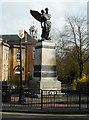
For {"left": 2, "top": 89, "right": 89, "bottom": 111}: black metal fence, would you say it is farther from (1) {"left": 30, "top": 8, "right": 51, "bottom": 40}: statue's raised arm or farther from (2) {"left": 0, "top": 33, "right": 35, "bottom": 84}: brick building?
(2) {"left": 0, "top": 33, "right": 35, "bottom": 84}: brick building

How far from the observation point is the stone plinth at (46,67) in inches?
947

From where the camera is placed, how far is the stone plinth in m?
24.0

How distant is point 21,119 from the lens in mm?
13328

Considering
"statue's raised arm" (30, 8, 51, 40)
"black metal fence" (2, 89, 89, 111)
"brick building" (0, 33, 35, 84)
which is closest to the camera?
"black metal fence" (2, 89, 89, 111)

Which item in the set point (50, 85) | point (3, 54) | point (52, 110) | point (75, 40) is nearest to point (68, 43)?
point (75, 40)

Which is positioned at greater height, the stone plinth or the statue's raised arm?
the statue's raised arm

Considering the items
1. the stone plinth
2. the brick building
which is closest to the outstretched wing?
the stone plinth

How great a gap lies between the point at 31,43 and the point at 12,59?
241 inches

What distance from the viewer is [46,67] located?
80.1ft

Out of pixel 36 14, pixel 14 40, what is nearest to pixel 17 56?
pixel 14 40

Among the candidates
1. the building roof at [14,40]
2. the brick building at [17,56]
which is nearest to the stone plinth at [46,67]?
the brick building at [17,56]

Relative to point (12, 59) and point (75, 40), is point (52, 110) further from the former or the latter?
point (12, 59)

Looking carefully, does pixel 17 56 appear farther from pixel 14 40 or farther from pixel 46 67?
→ pixel 46 67

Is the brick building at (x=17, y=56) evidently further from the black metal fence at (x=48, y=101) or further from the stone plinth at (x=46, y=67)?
the black metal fence at (x=48, y=101)
